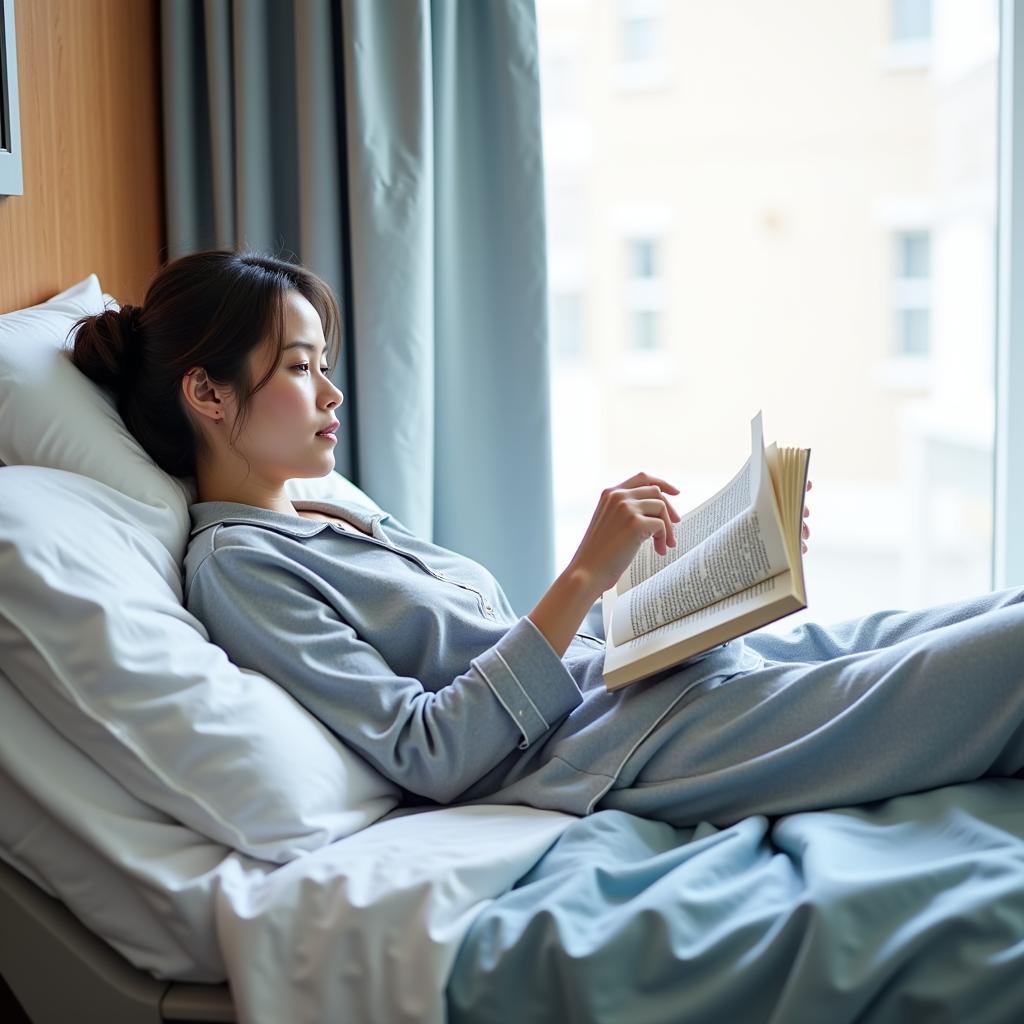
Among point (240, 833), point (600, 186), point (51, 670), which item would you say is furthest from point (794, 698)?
point (600, 186)

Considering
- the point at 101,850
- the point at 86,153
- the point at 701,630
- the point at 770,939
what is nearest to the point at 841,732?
the point at 701,630

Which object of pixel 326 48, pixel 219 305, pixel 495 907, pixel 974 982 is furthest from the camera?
pixel 326 48

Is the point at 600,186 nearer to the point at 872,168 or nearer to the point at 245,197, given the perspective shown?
the point at 872,168

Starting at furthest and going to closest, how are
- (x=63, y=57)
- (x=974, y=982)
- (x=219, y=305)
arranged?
(x=63, y=57) → (x=219, y=305) → (x=974, y=982)

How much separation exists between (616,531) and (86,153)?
1.08 meters

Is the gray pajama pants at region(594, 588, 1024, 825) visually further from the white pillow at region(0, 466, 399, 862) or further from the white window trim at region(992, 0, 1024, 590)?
the white window trim at region(992, 0, 1024, 590)

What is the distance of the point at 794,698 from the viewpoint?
3.88 feet

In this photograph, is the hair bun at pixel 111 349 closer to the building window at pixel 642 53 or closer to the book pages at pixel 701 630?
the book pages at pixel 701 630

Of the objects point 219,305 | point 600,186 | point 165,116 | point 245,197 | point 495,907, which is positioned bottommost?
point 495,907

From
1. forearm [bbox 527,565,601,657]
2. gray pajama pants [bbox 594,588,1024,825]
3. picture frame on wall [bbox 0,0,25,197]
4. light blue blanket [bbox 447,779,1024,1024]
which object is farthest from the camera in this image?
picture frame on wall [bbox 0,0,25,197]

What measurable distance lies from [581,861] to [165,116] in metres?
1.54

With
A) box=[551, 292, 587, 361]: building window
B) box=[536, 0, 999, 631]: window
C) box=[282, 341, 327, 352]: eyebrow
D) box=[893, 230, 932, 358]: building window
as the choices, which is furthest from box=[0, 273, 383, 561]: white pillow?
box=[893, 230, 932, 358]: building window

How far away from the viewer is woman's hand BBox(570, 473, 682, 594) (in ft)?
4.03

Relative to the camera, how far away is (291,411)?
136 cm
